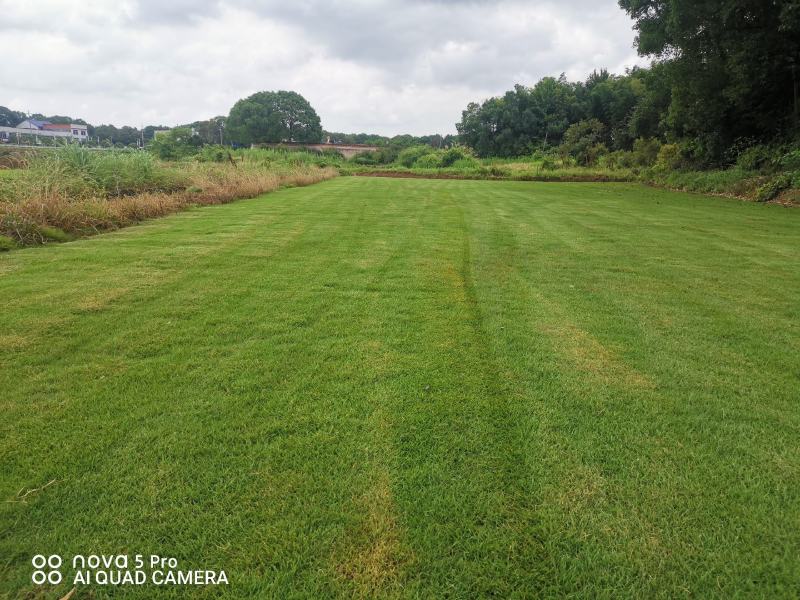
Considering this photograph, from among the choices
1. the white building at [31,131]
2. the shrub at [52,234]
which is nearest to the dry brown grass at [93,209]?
the shrub at [52,234]

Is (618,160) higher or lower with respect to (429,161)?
lower

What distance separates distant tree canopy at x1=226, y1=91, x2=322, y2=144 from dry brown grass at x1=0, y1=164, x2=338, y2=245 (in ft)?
214

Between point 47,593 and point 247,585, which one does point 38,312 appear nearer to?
point 47,593

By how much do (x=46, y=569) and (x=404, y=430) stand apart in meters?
1.50

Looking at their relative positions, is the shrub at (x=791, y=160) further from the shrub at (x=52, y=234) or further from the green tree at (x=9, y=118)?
the green tree at (x=9, y=118)

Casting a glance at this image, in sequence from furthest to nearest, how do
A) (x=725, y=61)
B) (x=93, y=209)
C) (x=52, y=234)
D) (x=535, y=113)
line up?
(x=535, y=113) < (x=725, y=61) < (x=93, y=209) < (x=52, y=234)

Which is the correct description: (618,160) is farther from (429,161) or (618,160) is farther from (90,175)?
(90,175)

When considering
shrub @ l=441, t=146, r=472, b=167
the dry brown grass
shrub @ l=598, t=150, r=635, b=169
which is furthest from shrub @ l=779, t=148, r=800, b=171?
shrub @ l=441, t=146, r=472, b=167

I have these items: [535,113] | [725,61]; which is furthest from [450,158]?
[725,61]

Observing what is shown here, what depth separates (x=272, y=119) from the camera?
7200cm

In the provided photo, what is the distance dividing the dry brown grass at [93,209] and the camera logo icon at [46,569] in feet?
21.2

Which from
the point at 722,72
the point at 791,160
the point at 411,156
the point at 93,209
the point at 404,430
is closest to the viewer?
the point at 404,430

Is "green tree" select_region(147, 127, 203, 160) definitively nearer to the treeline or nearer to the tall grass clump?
the tall grass clump

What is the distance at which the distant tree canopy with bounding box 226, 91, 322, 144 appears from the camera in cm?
7169
